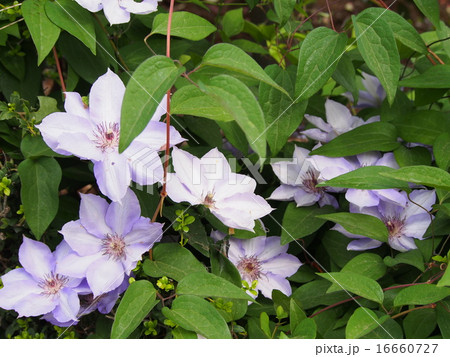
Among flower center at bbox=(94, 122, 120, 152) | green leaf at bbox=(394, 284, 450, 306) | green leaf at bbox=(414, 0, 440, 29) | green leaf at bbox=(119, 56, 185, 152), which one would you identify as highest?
green leaf at bbox=(119, 56, 185, 152)

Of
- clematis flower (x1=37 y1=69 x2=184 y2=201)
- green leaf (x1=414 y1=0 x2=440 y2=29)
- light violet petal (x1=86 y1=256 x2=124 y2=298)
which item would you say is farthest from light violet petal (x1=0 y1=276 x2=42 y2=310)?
green leaf (x1=414 y1=0 x2=440 y2=29)

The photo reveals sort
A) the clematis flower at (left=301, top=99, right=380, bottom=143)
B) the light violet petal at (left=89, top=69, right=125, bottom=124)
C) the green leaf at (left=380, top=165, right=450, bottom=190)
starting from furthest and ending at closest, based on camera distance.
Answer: the clematis flower at (left=301, top=99, right=380, bottom=143), the light violet petal at (left=89, top=69, right=125, bottom=124), the green leaf at (left=380, top=165, right=450, bottom=190)

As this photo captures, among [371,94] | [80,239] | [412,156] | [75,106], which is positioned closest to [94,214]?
[80,239]

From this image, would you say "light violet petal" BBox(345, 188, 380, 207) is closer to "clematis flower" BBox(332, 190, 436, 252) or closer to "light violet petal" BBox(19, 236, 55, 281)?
"clematis flower" BBox(332, 190, 436, 252)

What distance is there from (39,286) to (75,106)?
0.25 meters

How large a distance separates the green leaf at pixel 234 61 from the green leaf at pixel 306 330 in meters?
0.28

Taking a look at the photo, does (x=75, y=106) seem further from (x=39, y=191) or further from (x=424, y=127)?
(x=424, y=127)

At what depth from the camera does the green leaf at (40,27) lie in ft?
2.52

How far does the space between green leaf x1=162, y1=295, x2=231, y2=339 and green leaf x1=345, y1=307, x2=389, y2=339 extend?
13cm

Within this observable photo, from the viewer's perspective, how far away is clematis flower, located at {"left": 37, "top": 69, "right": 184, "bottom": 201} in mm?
705

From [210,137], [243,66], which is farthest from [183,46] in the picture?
[243,66]

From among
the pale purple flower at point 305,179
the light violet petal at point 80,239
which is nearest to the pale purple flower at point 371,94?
the pale purple flower at point 305,179

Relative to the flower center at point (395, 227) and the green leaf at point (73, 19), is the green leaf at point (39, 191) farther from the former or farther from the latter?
the flower center at point (395, 227)

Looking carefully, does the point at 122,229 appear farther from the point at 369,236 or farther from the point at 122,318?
the point at 369,236
